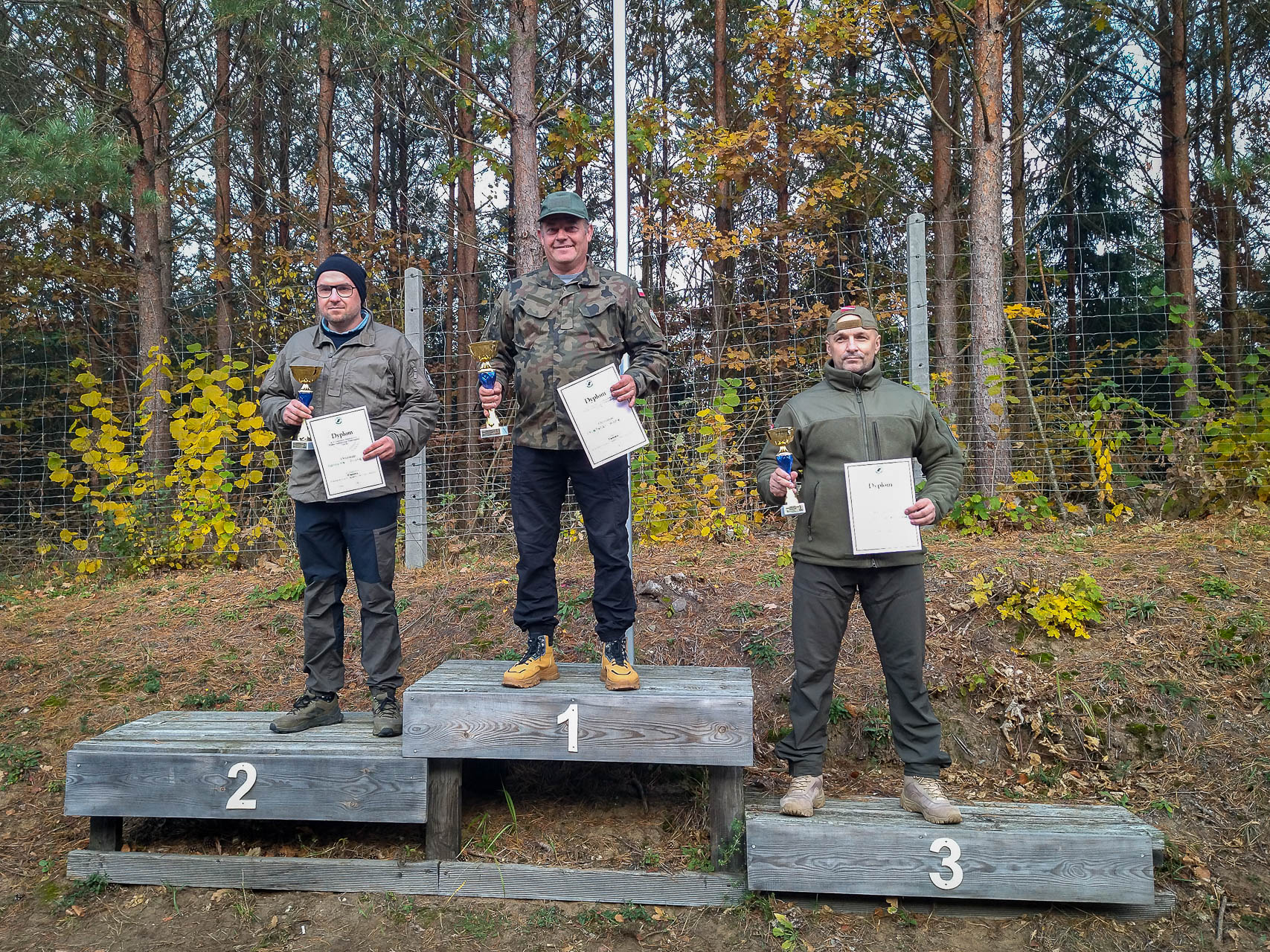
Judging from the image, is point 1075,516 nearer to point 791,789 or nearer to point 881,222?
point 791,789

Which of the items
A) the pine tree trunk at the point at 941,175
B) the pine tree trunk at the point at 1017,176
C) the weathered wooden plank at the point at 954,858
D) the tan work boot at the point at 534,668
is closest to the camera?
the weathered wooden plank at the point at 954,858

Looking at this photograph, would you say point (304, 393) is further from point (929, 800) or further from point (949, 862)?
point (949, 862)

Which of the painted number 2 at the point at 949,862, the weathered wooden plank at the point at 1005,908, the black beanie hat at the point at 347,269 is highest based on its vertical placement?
the black beanie hat at the point at 347,269

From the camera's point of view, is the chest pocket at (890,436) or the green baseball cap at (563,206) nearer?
the chest pocket at (890,436)

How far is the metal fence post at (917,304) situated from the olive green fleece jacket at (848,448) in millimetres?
2564

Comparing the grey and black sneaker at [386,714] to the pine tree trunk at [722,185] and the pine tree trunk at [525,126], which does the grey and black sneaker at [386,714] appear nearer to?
the pine tree trunk at [525,126]

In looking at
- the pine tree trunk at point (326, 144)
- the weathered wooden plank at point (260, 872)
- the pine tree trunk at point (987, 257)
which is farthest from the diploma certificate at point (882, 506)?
the pine tree trunk at point (326, 144)

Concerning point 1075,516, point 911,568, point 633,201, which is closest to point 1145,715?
point 911,568

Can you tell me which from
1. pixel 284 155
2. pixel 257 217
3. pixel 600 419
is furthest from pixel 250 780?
pixel 284 155

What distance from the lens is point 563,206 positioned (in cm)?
338

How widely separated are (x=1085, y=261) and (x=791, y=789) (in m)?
14.8

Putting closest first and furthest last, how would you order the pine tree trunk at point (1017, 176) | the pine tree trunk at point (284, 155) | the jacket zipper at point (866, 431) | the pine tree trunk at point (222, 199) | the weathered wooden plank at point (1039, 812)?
the weathered wooden plank at point (1039, 812)
the jacket zipper at point (866, 431)
the pine tree trunk at point (222, 199)
the pine tree trunk at point (1017, 176)
the pine tree trunk at point (284, 155)

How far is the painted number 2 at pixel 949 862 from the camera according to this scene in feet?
9.92

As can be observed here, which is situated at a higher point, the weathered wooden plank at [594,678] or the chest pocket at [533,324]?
the chest pocket at [533,324]
